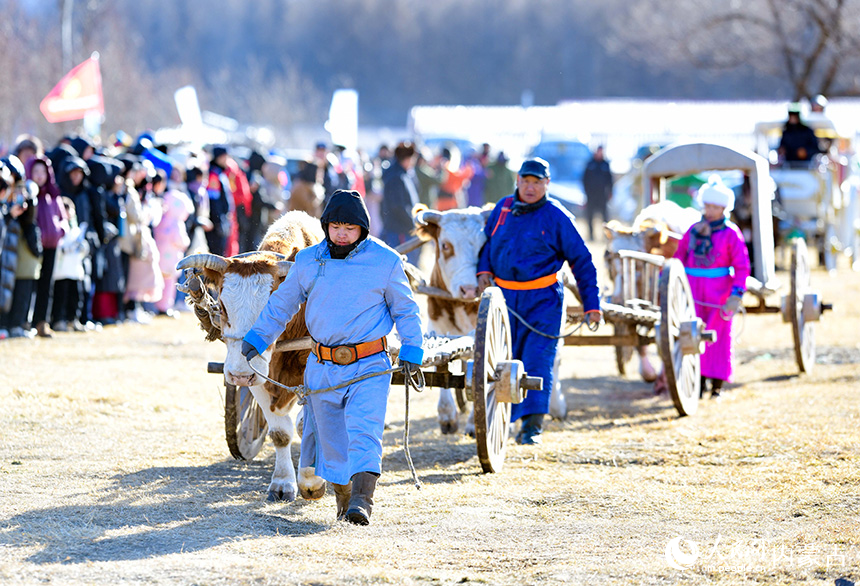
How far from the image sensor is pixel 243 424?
318 inches

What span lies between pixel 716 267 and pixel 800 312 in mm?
1793

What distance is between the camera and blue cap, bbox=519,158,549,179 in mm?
8531

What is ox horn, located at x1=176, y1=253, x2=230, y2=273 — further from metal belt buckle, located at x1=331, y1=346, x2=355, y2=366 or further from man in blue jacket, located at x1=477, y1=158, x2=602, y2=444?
man in blue jacket, located at x1=477, y1=158, x2=602, y2=444

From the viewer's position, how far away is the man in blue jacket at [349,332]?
629 cm

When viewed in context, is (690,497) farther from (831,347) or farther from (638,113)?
(638,113)

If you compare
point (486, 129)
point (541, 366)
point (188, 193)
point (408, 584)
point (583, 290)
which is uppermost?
point (486, 129)

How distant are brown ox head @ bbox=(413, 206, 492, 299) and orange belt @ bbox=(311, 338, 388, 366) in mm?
2653

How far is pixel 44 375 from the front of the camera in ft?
36.3

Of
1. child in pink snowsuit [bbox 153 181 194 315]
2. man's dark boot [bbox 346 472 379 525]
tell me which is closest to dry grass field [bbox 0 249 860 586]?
man's dark boot [bbox 346 472 379 525]

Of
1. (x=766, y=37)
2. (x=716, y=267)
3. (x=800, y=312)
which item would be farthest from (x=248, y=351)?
(x=766, y=37)

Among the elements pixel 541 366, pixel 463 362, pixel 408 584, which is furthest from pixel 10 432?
pixel 408 584

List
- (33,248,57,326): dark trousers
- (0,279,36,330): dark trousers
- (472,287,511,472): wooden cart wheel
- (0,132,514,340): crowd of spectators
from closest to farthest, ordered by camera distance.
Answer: (472,287,511,472): wooden cart wheel
(0,132,514,340): crowd of spectators
(0,279,36,330): dark trousers
(33,248,57,326): dark trousers

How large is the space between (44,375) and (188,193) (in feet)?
18.5

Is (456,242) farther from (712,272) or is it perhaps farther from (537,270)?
(712,272)
